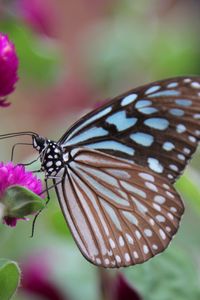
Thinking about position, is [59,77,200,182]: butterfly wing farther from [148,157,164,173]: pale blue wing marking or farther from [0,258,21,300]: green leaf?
[0,258,21,300]: green leaf

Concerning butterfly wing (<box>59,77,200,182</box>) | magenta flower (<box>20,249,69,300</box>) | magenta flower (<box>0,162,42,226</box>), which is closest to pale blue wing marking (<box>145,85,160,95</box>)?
butterfly wing (<box>59,77,200,182</box>)

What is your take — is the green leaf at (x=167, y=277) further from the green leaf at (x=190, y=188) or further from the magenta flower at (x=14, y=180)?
the magenta flower at (x=14, y=180)

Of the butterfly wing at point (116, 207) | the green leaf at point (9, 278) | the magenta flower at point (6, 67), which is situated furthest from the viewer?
the butterfly wing at point (116, 207)

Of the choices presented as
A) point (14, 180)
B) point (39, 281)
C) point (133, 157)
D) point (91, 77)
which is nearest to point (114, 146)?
point (133, 157)

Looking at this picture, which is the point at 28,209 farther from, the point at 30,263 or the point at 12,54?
the point at 30,263

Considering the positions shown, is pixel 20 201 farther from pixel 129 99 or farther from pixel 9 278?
pixel 129 99

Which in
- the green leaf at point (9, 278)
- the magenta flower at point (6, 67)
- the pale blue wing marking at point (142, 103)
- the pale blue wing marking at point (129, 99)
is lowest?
the green leaf at point (9, 278)


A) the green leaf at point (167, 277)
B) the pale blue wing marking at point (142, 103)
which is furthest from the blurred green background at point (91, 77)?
the pale blue wing marking at point (142, 103)

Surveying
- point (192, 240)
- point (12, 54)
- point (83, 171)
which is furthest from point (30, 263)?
point (12, 54)
